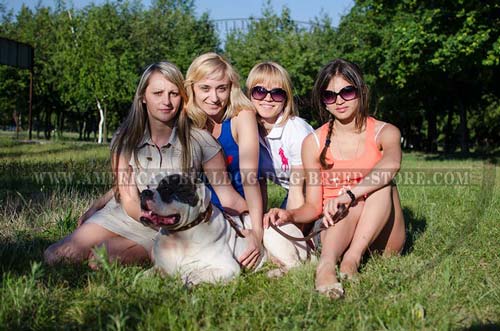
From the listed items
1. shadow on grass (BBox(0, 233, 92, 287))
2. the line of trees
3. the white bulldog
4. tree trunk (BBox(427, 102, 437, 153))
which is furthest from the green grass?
tree trunk (BBox(427, 102, 437, 153))

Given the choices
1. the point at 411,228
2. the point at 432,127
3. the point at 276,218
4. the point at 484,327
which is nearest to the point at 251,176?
the point at 276,218

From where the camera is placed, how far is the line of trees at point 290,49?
18688 millimetres

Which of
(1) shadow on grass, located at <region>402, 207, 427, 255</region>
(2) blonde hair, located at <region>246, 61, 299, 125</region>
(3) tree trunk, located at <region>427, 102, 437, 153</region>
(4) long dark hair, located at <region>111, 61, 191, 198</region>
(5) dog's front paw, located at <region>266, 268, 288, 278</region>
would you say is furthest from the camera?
(3) tree trunk, located at <region>427, 102, 437, 153</region>

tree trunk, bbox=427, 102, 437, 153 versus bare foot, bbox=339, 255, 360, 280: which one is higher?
tree trunk, bbox=427, 102, 437, 153

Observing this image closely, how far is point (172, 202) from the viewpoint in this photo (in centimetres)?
317

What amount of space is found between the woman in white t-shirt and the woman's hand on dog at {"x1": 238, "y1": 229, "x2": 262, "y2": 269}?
A: 0.62 metres

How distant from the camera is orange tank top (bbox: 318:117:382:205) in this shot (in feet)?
13.7

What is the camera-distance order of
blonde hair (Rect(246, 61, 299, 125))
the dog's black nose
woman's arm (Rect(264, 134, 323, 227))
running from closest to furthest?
1. the dog's black nose
2. woman's arm (Rect(264, 134, 323, 227))
3. blonde hair (Rect(246, 61, 299, 125))

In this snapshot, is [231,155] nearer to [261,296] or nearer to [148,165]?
[148,165]

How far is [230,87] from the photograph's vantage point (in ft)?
Answer: 14.5

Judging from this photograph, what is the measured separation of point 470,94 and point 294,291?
3139cm

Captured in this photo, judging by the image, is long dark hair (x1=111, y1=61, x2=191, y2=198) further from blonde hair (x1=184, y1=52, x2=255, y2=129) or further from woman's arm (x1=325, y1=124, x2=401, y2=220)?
woman's arm (x1=325, y1=124, x2=401, y2=220)

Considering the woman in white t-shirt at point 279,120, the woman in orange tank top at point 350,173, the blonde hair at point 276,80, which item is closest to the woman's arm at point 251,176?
the woman in orange tank top at point 350,173

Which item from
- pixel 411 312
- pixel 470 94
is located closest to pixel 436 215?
pixel 411 312
